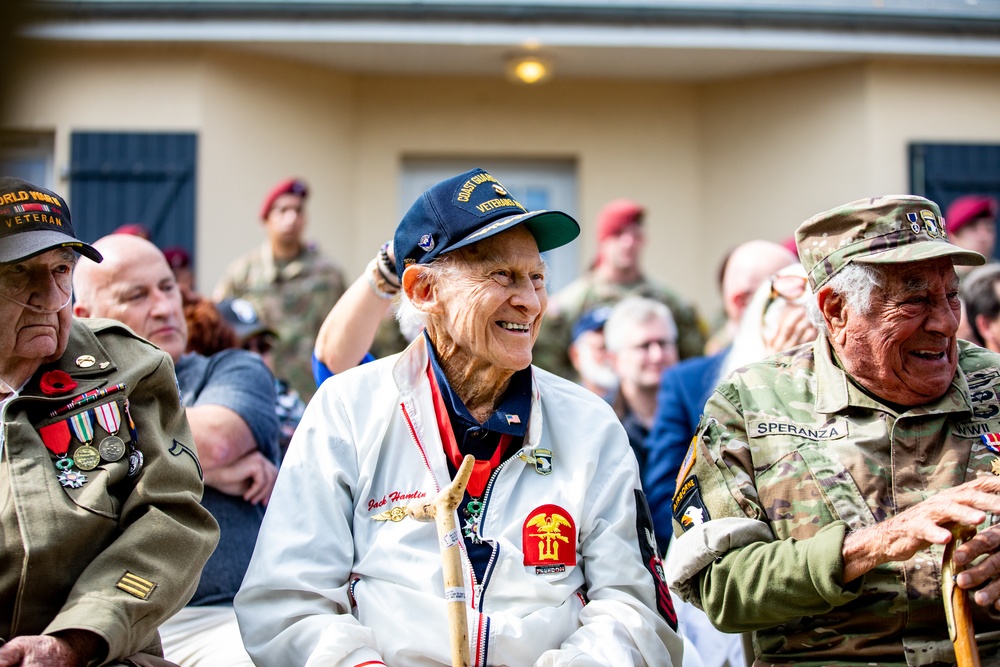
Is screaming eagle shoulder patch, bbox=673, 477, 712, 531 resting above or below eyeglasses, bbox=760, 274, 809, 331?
below

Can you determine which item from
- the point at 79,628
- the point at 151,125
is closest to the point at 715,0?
the point at 151,125

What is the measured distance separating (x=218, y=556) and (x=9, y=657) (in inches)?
44.7

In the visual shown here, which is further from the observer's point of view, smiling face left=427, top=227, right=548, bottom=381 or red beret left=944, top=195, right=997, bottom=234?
red beret left=944, top=195, right=997, bottom=234

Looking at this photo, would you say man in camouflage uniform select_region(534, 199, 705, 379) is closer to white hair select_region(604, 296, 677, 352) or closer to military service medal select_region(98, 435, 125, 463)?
white hair select_region(604, 296, 677, 352)

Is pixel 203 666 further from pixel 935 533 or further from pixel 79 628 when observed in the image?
pixel 935 533

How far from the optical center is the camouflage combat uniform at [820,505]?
283 cm

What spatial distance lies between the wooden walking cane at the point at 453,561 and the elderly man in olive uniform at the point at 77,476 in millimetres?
702

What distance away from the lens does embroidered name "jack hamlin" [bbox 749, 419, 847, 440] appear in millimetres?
3041

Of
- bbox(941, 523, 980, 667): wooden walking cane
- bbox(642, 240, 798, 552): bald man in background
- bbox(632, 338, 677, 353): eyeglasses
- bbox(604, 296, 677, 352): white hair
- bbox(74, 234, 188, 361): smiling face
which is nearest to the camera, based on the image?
bbox(941, 523, 980, 667): wooden walking cane

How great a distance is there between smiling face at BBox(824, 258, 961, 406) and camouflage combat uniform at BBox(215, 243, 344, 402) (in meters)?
4.87

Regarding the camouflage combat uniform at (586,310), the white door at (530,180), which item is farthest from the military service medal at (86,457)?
the white door at (530,180)

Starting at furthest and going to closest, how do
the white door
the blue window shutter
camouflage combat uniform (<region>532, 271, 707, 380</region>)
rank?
the white door, the blue window shutter, camouflage combat uniform (<region>532, 271, 707, 380</region>)

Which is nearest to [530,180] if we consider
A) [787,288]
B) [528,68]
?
[528,68]

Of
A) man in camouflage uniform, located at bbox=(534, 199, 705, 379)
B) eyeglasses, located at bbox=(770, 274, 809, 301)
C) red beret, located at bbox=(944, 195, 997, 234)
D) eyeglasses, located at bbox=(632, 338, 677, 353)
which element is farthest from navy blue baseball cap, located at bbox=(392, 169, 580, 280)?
red beret, located at bbox=(944, 195, 997, 234)
